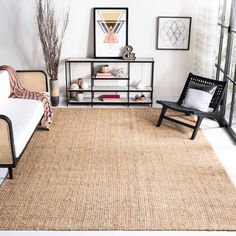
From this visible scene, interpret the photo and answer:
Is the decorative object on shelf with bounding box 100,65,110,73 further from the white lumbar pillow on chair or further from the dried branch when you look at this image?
the white lumbar pillow on chair

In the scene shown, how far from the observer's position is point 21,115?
4.10 meters

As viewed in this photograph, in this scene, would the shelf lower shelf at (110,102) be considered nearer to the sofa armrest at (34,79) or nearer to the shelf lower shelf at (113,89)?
the shelf lower shelf at (113,89)

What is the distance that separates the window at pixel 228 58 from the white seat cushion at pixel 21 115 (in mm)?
2316

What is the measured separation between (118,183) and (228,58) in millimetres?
2351

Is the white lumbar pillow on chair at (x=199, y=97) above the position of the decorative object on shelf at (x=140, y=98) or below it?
above

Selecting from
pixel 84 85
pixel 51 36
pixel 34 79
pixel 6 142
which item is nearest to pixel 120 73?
pixel 84 85

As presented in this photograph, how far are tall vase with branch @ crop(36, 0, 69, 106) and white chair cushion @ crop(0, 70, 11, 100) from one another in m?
1.03

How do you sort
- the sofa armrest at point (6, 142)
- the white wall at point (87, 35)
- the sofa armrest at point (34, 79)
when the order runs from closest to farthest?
the sofa armrest at point (6, 142), the sofa armrest at point (34, 79), the white wall at point (87, 35)

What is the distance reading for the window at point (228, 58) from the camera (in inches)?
189

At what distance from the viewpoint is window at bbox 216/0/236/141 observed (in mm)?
4793

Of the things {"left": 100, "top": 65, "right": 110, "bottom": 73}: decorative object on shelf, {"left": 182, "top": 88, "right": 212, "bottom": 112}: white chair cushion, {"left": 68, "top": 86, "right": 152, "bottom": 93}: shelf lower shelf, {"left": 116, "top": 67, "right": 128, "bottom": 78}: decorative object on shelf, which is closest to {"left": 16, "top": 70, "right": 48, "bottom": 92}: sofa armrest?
{"left": 68, "top": 86, "right": 152, "bottom": 93}: shelf lower shelf

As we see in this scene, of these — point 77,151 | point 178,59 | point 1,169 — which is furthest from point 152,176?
point 178,59

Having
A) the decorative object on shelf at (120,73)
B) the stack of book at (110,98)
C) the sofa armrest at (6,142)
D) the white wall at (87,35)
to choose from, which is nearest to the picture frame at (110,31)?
the white wall at (87,35)

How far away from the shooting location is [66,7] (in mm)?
5695
